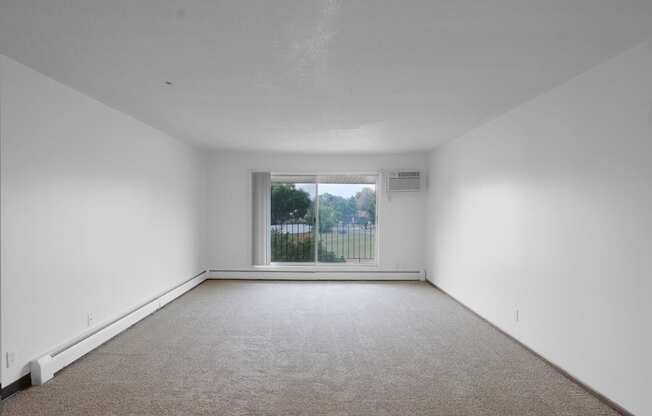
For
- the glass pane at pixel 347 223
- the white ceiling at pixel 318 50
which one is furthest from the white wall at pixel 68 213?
the glass pane at pixel 347 223

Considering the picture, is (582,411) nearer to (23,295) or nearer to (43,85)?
(23,295)

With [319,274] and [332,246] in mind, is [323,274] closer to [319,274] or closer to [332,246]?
[319,274]

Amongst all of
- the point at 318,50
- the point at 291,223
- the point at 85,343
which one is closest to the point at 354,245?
the point at 291,223

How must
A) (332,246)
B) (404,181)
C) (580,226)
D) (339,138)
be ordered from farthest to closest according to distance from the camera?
(332,246), (404,181), (339,138), (580,226)

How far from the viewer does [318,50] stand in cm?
230

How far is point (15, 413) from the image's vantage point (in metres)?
2.32

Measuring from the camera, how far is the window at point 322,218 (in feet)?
22.4

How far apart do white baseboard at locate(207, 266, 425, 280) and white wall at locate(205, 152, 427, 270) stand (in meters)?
0.12

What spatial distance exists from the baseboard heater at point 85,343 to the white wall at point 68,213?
8 centimetres

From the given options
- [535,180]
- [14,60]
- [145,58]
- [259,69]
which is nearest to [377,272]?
[535,180]

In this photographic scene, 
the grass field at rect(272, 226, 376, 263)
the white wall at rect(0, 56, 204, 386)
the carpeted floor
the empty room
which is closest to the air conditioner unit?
the grass field at rect(272, 226, 376, 263)

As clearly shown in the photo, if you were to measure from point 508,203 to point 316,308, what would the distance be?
106 inches

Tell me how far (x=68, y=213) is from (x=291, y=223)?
4182 millimetres

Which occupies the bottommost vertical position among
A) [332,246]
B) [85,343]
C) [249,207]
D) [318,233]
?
[85,343]
